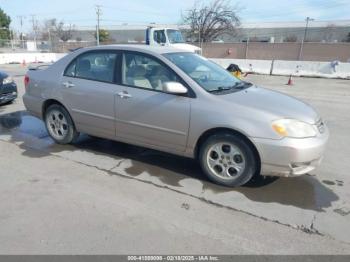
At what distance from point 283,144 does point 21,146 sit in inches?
160

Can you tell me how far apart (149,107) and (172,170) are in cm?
90

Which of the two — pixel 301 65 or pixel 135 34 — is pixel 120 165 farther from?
pixel 135 34

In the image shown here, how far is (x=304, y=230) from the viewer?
3.09 m

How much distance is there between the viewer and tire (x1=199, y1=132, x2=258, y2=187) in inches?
149

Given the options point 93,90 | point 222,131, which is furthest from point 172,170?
point 93,90

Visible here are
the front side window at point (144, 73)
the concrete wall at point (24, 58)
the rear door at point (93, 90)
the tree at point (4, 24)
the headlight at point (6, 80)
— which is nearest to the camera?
the front side window at point (144, 73)

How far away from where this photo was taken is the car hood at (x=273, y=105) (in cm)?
372

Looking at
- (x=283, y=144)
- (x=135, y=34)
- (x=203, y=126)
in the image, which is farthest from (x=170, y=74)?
(x=135, y=34)

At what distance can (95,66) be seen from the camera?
193 inches

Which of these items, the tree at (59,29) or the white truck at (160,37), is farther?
the tree at (59,29)

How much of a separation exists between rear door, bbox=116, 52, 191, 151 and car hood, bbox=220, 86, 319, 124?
63 cm

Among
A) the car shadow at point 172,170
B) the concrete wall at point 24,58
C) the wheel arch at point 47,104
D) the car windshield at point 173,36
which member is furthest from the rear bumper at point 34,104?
the concrete wall at point 24,58

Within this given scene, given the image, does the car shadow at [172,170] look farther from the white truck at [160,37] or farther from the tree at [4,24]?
the tree at [4,24]

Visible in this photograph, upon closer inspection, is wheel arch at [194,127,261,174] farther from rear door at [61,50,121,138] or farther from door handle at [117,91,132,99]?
rear door at [61,50,121,138]
